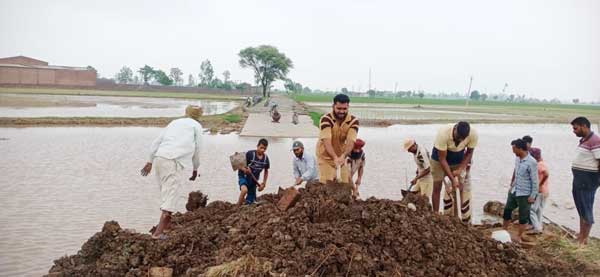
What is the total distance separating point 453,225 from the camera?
461cm

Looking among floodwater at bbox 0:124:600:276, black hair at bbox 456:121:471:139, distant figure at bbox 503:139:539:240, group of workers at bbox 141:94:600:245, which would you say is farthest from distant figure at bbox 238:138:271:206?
distant figure at bbox 503:139:539:240

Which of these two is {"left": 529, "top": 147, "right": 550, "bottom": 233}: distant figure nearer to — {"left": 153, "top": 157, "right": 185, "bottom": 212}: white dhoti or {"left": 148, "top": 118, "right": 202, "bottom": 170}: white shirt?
{"left": 148, "top": 118, "right": 202, "bottom": 170}: white shirt

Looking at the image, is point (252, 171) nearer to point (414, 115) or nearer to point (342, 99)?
point (342, 99)

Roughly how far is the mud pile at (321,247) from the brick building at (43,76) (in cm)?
5850

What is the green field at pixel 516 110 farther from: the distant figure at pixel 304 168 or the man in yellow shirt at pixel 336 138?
the man in yellow shirt at pixel 336 138

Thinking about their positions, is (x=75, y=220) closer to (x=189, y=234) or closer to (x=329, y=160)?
(x=189, y=234)

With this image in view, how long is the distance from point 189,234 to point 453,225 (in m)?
2.69

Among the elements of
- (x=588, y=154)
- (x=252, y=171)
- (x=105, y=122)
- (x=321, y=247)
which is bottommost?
(x=321, y=247)

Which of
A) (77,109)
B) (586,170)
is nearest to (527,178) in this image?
(586,170)

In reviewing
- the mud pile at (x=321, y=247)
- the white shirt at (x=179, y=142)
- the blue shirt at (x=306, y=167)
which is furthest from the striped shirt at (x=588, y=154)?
the white shirt at (x=179, y=142)

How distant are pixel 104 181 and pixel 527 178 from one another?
7362 millimetres

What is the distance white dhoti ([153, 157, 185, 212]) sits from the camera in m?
4.67

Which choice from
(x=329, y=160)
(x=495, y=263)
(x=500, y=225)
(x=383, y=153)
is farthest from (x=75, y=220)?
(x=383, y=153)

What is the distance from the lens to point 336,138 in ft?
17.5
